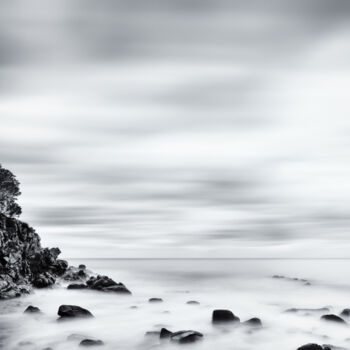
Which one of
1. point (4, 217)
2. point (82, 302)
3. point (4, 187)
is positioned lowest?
point (82, 302)

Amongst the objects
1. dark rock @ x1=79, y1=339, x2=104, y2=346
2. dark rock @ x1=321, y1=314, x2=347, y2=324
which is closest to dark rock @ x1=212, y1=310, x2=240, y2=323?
dark rock @ x1=321, y1=314, x2=347, y2=324

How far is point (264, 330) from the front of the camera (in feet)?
96.2

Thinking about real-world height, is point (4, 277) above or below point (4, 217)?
below

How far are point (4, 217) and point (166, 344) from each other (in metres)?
33.3

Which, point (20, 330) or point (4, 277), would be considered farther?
point (4, 277)

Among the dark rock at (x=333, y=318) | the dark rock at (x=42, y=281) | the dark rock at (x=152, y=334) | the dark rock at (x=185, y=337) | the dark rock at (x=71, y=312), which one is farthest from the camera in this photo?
the dark rock at (x=42, y=281)

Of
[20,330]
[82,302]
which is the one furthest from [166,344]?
[82,302]

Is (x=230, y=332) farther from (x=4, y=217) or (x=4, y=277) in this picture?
(x=4, y=217)

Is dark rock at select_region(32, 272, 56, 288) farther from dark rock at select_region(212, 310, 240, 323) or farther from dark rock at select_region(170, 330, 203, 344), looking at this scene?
dark rock at select_region(170, 330, 203, 344)

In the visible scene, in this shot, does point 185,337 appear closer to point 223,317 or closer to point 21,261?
point 223,317

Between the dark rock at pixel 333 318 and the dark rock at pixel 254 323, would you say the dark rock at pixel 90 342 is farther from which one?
the dark rock at pixel 333 318

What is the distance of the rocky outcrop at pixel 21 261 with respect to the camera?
1754 inches

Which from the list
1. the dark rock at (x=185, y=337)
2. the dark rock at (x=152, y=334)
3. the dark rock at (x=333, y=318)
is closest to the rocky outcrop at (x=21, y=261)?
the dark rock at (x=152, y=334)

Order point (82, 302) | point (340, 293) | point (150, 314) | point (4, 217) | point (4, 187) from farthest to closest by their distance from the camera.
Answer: point (340, 293) < point (4, 187) < point (4, 217) < point (82, 302) < point (150, 314)
